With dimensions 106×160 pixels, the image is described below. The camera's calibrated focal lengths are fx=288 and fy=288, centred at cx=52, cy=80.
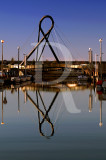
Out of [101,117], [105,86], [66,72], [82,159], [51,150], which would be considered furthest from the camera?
[66,72]

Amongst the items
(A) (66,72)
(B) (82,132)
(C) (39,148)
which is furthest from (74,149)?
(A) (66,72)

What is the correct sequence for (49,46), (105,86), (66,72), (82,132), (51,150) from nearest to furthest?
1. (51,150)
2. (82,132)
3. (105,86)
4. (49,46)
5. (66,72)

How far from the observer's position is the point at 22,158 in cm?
877

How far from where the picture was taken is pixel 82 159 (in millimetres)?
8602

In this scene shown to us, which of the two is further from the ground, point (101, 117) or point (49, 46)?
point (49, 46)

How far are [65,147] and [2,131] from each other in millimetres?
4011

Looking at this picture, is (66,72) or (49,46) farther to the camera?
(66,72)

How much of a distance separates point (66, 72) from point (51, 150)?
149 meters

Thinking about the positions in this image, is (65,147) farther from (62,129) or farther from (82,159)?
(62,129)

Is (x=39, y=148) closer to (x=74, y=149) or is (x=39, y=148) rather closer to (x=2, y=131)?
(x=74, y=149)

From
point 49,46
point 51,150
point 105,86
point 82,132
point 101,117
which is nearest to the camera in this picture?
point 51,150

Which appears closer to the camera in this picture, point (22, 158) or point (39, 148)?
point (22, 158)

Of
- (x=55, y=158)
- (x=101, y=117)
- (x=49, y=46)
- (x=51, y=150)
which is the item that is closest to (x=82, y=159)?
(x=55, y=158)

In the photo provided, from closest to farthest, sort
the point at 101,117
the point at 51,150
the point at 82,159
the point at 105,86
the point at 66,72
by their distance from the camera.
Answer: the point at 82,159
the point at 51,150
the point at 101,117
the point at 105,86
the point at 66,72
